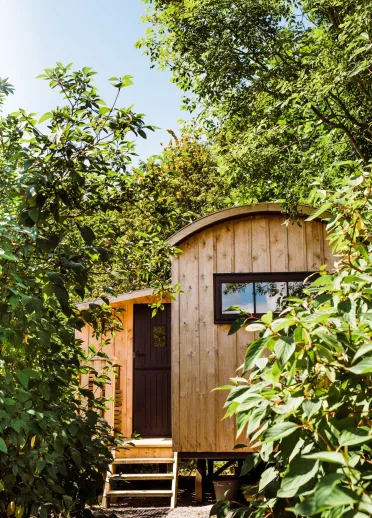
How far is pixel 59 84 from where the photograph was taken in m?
3.27

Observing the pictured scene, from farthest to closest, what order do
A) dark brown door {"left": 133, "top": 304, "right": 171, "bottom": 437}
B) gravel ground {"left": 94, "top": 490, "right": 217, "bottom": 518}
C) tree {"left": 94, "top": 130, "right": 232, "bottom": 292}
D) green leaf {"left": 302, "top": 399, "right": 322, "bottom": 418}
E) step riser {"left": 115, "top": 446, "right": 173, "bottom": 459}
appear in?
dark brown door {"left": 133, "top": 304, "right": 171, "bottom": 437} → step riser {"left": 115, "top": 446, "right": 173, "bottom": 459} → gravel ground {"left": 94, "top": 490, "right": 217, "bottom": 518} → tree {"left": 94, "top": 130, "right": 232, "bottom": 292} → green leaf {"left": 302, "top": 399, "right": 322, "bottom": 418}

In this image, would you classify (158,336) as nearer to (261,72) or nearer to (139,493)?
(139,493)

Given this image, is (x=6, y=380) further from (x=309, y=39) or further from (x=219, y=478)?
(x=309, y=39)

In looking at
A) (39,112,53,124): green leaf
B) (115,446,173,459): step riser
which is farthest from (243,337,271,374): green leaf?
(115,446,173,459): step riser

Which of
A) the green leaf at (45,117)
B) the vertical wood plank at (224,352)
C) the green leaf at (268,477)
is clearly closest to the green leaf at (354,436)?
the green leaf at (268,477)

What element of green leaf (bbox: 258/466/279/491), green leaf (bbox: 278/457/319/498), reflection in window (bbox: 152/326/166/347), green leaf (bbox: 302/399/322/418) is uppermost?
reflection in window (bbox: 152/326/166/347)

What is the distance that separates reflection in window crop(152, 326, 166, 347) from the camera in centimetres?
1009

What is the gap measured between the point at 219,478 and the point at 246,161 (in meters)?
4.47

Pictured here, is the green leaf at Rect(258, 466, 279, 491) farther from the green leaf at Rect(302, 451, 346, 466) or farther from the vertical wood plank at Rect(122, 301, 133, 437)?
the vertical wood plank at Rect(122, 301, 133, 437)

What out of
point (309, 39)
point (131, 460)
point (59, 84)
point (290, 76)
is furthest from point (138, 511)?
point (309, 39)

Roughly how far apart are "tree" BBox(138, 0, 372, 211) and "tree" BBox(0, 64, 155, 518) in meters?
4.61

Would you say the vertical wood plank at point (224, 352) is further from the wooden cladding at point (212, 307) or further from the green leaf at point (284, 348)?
the green leaf at point (284, 348)

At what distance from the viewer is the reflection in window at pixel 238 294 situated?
7773mm

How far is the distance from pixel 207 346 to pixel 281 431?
6.36 meters
